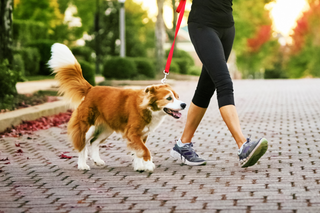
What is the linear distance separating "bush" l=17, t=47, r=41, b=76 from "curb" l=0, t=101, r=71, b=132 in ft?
33.7

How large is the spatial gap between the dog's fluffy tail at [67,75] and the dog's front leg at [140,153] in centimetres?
82

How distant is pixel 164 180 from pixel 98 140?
114 centimetres

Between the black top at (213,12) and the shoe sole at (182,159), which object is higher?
the black top at (213,12)

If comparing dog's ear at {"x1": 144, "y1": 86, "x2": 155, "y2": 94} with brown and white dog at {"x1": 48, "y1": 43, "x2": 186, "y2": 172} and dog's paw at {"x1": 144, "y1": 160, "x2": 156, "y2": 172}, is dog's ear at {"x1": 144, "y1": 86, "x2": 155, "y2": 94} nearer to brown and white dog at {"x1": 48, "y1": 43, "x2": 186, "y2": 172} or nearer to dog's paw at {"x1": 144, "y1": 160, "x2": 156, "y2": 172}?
brown and white dog at {"x1": 48, "y1": 43, "x2": 186, "y2": 172}

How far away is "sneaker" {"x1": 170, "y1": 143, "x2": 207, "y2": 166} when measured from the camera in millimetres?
4789

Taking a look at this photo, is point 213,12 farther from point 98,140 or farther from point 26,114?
point 26,114

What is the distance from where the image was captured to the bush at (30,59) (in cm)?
1939

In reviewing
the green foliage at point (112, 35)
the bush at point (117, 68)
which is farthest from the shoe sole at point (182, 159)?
the green foliage at point (112, 35)

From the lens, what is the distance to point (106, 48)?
125 ft

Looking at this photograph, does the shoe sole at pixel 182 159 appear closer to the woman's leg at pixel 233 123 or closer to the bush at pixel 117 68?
the woman's leg at pixel 233 123

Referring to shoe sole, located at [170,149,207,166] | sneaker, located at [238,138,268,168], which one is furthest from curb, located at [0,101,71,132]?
sneaker, located at [238,138,268,168]

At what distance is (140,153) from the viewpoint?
4492 millimetres

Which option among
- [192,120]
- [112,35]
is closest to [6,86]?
[192,120]

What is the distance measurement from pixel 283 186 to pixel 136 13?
145 feet
